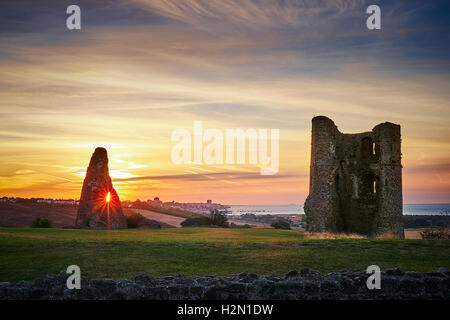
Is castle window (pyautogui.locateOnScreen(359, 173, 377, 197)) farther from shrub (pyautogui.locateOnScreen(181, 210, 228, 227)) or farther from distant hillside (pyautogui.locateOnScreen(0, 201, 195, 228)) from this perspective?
distant hillside (pyautogui.locateOnScreen(0, 201, 195, 228))

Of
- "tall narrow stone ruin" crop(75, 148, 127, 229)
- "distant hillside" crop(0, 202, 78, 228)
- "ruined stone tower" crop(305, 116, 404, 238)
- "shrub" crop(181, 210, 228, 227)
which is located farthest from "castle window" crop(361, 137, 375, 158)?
"distant hillside" crop(0, 202, 78, 228)

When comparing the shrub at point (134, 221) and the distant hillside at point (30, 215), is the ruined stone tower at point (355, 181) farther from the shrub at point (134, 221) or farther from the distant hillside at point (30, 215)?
the distant hillside at point (30, 215)

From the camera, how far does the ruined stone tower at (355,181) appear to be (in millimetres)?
28031

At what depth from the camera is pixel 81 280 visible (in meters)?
10.3

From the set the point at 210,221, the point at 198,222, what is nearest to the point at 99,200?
the point at 198,222

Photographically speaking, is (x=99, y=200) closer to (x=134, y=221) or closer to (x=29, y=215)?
(x=134, y=221)

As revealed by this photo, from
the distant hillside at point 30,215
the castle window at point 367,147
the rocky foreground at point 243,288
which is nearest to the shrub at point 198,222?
the distant hillside at point 30,215

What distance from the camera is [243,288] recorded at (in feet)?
33.0

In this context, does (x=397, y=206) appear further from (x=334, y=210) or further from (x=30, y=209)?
(x=30, y=209)

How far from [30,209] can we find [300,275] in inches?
2079

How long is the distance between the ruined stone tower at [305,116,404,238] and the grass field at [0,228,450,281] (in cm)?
835

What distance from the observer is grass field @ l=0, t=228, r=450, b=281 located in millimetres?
14977

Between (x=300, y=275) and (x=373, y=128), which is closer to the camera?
(x=300, y=275)
